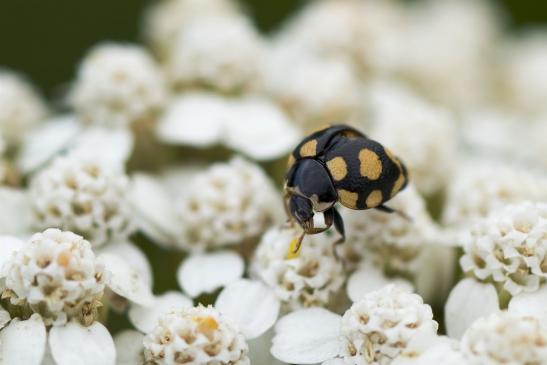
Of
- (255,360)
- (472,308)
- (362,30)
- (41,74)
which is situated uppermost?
(362,30)

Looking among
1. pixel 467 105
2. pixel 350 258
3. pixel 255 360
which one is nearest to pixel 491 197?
pixel 350 258

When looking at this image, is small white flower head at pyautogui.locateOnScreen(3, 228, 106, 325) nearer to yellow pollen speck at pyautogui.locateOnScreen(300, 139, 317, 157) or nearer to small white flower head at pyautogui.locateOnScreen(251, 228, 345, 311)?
small white flower head at pyautogui.locateOnScreen(251, 228, 345, 311)

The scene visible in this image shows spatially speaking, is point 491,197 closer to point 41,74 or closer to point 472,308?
point 472,308

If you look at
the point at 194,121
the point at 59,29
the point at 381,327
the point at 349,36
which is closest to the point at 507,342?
the point at 381,327

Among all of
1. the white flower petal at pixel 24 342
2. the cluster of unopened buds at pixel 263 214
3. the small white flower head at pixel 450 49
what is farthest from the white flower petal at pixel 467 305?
the small white flower head at pixel 450 49

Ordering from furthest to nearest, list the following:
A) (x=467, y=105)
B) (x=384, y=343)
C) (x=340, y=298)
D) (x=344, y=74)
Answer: (x=467, y=105)
(x=344, y=74)
(x=340, y=298)
(x=384, y=343)

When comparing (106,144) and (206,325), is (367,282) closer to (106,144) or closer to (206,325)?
(206,325)
